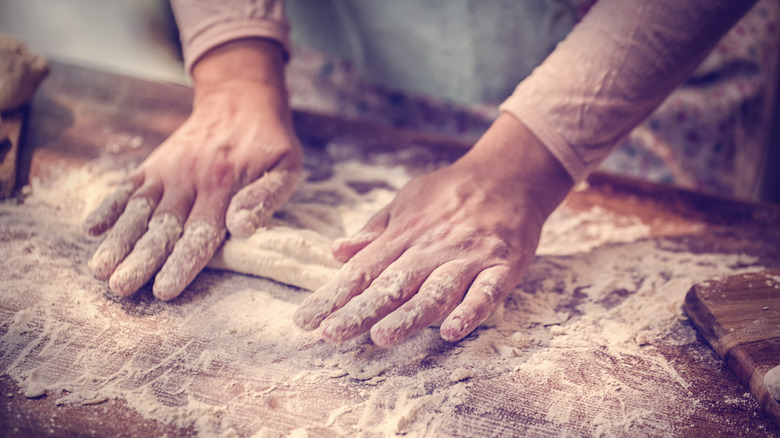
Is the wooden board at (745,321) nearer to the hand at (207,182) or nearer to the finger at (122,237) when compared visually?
the hand at (207,182)

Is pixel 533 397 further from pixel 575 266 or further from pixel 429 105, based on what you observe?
pixel 429 105

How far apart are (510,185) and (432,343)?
344mm

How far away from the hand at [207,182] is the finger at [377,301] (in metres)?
0.27

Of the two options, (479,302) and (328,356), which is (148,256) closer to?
(328,356)

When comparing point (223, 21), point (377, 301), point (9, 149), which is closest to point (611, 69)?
point (377, 301)

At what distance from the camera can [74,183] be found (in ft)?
3.59

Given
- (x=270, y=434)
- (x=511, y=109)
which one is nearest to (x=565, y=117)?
(x=511, y=109)

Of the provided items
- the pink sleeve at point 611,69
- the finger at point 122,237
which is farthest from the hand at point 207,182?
the pink sleeve at point 611,69

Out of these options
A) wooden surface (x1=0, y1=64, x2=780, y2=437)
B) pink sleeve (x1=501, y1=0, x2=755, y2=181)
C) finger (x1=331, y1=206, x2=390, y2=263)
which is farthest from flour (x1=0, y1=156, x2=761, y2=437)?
pink sleeve (x1=501, y1=0, x2=755, y2=181)

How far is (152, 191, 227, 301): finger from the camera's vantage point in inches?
31.9

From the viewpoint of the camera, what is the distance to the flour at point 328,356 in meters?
0.63

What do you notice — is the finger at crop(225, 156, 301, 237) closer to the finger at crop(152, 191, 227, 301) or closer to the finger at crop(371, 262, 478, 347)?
the finger at crop(152, 191, 227, 301)

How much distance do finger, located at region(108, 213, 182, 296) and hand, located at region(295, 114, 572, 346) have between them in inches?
11.1

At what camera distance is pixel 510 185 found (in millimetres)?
921
